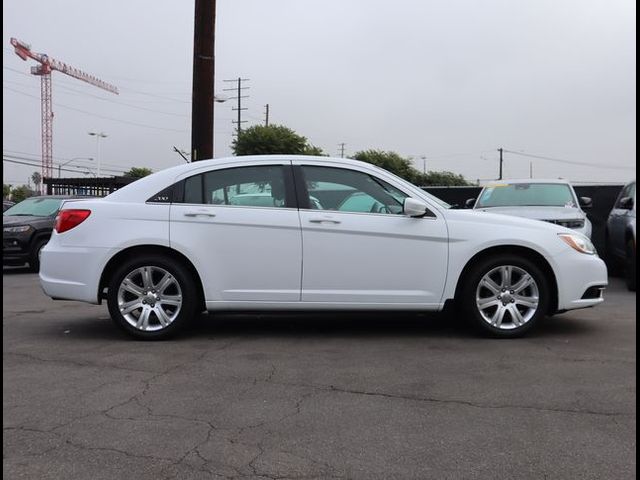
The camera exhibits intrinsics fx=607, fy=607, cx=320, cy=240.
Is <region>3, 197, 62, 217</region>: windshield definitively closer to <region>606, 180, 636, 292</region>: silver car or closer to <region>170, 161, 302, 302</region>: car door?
<region>170, 161, 302, 302</region>: car door

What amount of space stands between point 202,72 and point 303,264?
8181mm

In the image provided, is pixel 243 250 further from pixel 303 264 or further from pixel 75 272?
pixel 75 272

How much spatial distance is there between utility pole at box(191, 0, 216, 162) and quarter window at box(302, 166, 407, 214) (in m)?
7.23

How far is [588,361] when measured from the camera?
4832 millimetres

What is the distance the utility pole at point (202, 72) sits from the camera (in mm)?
12461

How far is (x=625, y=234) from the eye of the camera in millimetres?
9211

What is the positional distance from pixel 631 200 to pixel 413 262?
5.15 metres

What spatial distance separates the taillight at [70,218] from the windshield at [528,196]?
6880mm

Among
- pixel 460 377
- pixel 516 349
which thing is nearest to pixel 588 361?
pixel 516 349

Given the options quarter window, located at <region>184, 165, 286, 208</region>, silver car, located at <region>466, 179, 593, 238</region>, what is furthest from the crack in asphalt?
silver car, located at <region>466, 179, 593, 238</region>

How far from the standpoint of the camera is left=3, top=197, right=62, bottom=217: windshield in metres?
13.0

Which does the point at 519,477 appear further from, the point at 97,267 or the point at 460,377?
the point at 97,267

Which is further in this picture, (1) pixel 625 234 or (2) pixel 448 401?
(1) pixel 625 234

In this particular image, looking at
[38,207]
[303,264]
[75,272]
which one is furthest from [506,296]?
[38,207]
